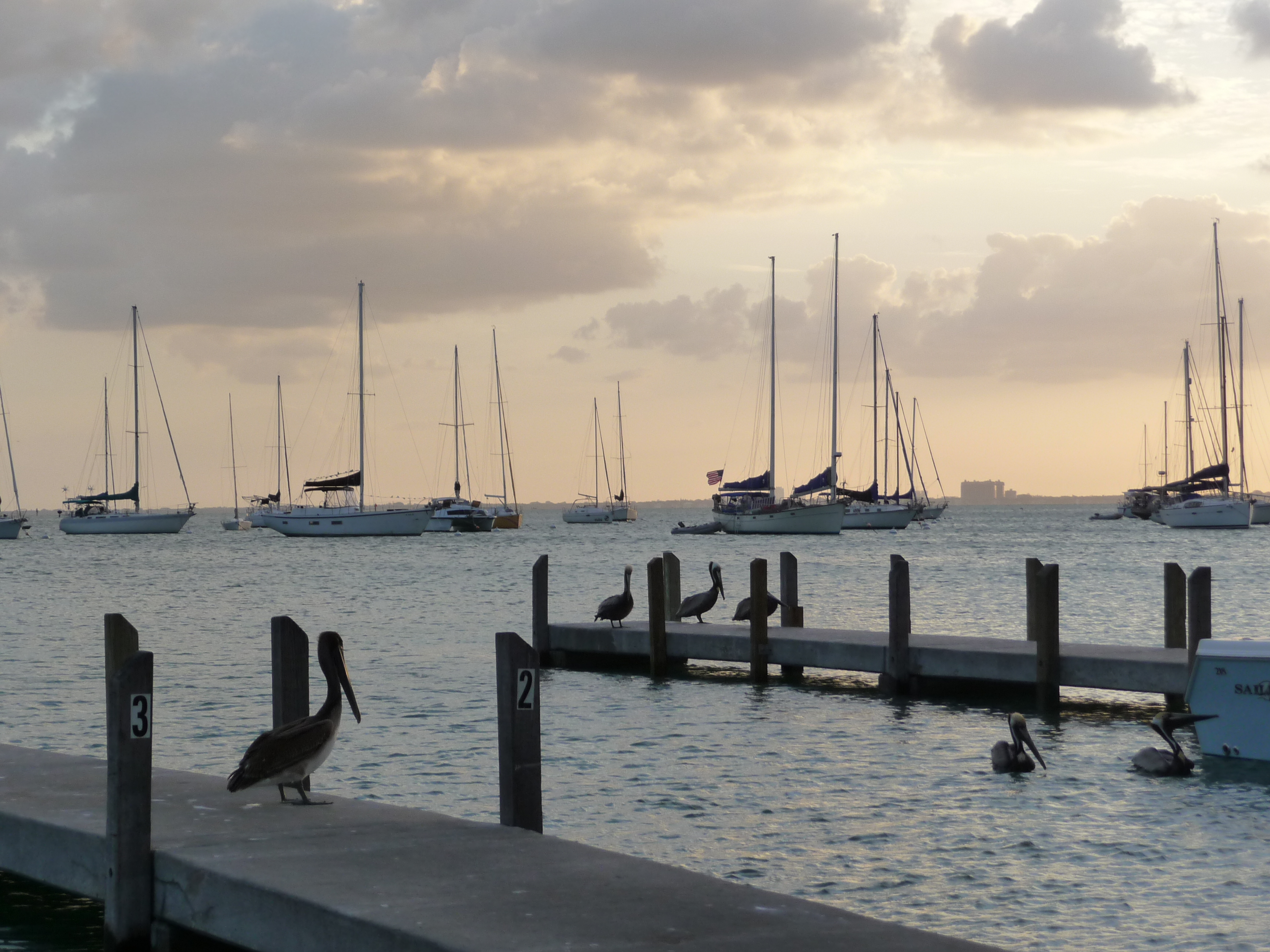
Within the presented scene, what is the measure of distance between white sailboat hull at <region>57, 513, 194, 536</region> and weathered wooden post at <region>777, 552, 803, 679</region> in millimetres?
102792

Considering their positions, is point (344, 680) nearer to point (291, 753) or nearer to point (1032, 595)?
point (291, 753)

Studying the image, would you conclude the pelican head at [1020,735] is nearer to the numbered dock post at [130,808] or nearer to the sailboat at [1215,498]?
Answer: the numbered dock post at [130,808]

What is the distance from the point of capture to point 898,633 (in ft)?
66.8

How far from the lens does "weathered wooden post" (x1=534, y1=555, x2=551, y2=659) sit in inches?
947

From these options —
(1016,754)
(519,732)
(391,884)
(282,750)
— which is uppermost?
(519,732)

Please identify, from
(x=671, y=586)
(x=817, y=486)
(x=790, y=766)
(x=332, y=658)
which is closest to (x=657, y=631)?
(x=671, y=586)

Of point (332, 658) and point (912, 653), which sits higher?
point (332, 658)

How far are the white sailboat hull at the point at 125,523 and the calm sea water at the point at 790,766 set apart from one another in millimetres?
81530

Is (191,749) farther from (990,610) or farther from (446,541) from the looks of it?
(446,541)

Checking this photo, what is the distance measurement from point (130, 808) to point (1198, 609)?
13879 millimetres

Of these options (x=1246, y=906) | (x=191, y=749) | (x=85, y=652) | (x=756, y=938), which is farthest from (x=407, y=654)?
(x=756, y=938)

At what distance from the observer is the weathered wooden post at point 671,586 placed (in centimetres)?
2488

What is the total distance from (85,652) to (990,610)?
2491 cm

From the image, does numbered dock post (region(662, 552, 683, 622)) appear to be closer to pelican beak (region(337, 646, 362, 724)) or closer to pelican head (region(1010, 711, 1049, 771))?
pelican head (region(1010, 711, 1049, 771))
